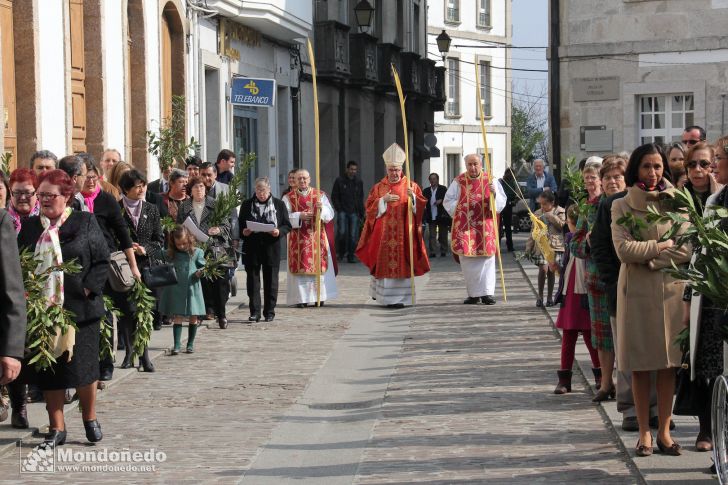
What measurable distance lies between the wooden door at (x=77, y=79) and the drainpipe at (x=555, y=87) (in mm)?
11372

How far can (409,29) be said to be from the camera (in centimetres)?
4444

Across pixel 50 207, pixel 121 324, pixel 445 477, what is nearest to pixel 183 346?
pixel 121 324

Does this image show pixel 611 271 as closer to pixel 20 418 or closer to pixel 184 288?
pixel 20 418

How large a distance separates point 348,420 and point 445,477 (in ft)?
7.49

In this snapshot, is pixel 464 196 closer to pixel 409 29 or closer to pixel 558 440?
pixel 558 440

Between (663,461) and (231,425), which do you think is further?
(231,425)

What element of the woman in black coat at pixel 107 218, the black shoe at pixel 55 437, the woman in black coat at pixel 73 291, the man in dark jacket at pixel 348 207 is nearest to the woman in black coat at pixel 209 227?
the woman in black coat at pixel 107 218

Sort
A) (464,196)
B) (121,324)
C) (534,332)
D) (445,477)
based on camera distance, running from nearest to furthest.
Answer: (445,477)
(121,324)
(534,332)
(464,196)

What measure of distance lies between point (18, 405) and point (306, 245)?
943 centimetres

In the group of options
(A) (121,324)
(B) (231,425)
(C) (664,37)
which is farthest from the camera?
(C) (664,37)

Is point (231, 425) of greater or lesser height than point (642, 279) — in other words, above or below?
below

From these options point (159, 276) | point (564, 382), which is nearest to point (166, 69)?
point (159, 276)

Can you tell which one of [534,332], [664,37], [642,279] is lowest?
[534,332]

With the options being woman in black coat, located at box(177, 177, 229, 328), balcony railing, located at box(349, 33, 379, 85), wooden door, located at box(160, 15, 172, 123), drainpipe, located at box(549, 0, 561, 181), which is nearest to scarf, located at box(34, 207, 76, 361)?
woman in black coat, located at box(177, 177, 229, 328)
